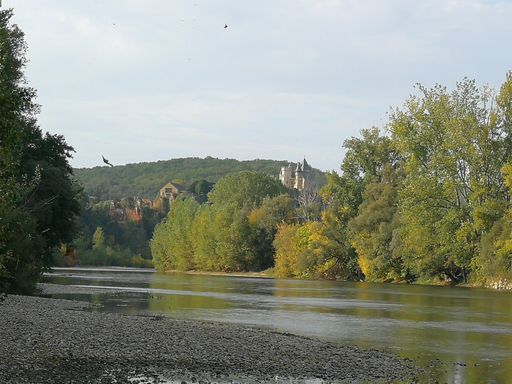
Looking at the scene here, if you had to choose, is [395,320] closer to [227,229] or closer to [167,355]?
[167,355]

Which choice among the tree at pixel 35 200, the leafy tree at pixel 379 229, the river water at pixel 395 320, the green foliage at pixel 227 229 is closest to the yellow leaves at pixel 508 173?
the river water at pixel 395 320

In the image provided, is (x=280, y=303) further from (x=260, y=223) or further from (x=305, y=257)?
(x=260, y=223)

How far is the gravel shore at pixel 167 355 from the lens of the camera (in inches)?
742

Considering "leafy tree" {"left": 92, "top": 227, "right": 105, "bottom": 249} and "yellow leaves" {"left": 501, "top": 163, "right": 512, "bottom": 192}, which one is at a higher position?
"yellow leaves" {"left": 501, "top": 163, "right": 512, "bottom": 192}

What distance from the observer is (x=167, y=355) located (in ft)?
74.0

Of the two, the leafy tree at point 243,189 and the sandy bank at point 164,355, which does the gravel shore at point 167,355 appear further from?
the leafy tree at point 243,189

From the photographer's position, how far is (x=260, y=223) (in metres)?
132

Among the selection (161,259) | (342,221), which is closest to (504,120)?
(342,221)

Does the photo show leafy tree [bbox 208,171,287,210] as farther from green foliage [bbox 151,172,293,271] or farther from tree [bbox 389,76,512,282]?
tree [bbox 389,76,512,282]

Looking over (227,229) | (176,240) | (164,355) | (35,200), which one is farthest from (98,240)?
(164,355)

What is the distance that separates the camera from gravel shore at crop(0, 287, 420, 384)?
1886cm

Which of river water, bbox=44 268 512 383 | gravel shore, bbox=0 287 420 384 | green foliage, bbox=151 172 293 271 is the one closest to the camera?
gravel shore, bbox=0 287 420 384

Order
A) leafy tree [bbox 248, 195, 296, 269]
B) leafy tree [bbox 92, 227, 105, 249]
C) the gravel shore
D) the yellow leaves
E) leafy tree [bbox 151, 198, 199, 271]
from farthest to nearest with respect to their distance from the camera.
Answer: leafy tree [bbox 92, 227, 105, 249]
leafy tree [bbox 151, 198, 199, 271]
leafy tree [bbox 248, 195, 296, 269]
the yellow leaves
the gravel shore

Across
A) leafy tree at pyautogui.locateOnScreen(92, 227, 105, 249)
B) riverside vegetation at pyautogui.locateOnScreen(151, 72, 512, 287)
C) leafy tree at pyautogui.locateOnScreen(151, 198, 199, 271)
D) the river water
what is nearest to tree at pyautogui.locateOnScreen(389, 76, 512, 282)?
riverside vegetation at pyautogui.locateOnScreen(151, 72, 512, 287)
